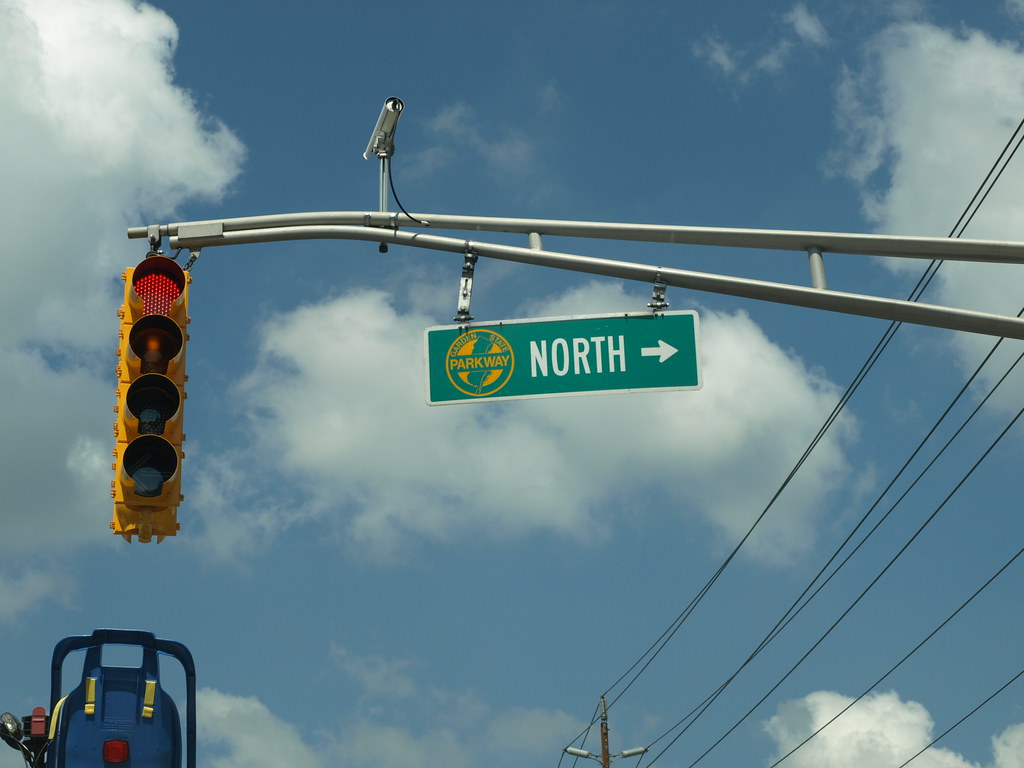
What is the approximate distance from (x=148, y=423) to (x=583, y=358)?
266cm

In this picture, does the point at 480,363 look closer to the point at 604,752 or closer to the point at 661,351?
the point at 661,351

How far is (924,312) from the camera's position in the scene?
7.30m

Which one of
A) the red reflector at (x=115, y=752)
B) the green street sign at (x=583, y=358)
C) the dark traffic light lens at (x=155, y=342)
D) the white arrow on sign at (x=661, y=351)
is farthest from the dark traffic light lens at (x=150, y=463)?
the red reflector at (x=115, y=752)

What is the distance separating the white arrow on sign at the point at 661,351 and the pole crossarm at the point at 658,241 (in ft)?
1.31

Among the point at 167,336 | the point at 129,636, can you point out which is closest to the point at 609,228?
the point at 167,336

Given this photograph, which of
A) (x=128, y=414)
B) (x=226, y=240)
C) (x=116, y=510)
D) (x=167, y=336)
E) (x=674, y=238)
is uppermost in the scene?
(x=226, y=240)

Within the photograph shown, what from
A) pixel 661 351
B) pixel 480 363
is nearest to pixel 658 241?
pixel 661 351

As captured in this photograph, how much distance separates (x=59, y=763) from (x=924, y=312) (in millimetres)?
7318

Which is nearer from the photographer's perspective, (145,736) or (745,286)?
(745,286)

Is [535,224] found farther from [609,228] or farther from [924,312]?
[924,312]

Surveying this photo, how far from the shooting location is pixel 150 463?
6883 mm

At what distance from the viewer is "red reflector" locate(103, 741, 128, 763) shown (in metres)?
9.89

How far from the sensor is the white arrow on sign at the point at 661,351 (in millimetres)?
7941

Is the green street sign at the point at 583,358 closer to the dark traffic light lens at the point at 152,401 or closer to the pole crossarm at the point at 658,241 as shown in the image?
the pole crossarm at the point at 658,241
